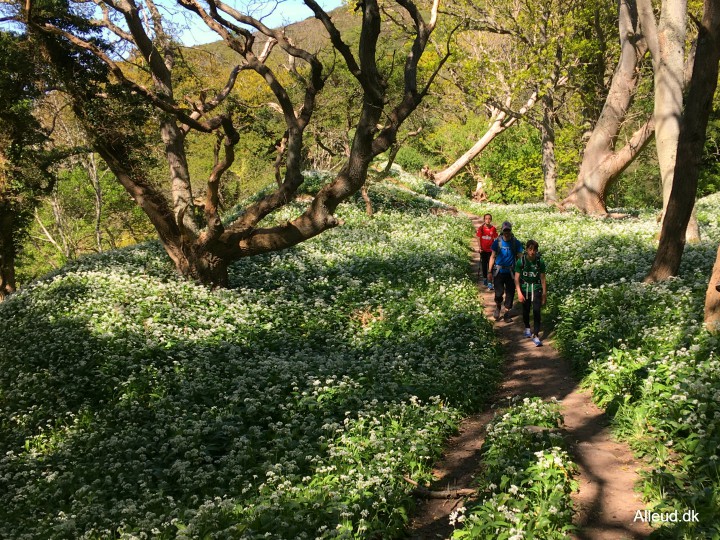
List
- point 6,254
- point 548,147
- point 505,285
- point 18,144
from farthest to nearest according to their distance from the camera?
point 548,147
point 6,254
point 18,144
point 505,285

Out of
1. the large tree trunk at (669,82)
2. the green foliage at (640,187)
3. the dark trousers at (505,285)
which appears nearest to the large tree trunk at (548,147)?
the large tree trunk at (669,82)

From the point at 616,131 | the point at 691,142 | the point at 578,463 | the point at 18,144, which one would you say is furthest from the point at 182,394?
the point at 616,131

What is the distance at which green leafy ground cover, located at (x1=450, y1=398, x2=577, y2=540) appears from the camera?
5.25 meters

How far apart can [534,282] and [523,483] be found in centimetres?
642

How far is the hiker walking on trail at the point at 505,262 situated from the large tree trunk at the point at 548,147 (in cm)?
1848

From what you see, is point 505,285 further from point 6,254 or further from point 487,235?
point 6,254

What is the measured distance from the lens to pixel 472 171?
52.3 m

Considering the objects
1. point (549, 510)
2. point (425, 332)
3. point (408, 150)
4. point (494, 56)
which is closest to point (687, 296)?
point (425, 332)

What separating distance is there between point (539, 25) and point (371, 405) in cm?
2446

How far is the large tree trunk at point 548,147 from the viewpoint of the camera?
2936 centimetres

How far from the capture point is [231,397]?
8.66 m

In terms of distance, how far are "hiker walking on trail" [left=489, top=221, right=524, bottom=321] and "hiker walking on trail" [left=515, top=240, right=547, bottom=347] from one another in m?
0.90

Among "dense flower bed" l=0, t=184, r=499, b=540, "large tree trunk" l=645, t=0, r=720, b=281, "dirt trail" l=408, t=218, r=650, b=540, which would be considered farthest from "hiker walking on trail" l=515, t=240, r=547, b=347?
"large tree trunk" l=645, t=0, r=720, b=281

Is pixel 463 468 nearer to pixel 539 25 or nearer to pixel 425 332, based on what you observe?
pixel 425 332
